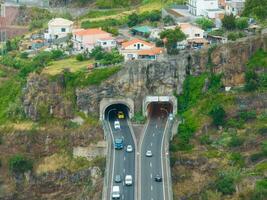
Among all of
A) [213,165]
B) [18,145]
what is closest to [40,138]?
[18,145]

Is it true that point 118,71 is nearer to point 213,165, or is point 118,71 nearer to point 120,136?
point 120,136

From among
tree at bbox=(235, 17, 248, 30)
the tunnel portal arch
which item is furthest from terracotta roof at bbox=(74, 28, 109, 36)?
tree at bbox=(235, 17, 248, 30)

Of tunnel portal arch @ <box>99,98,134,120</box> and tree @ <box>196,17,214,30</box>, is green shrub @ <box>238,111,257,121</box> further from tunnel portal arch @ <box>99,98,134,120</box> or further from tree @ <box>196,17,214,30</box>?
tree @ <box>196,17,214,30</box>

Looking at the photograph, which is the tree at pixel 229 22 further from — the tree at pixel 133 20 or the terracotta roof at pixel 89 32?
the tree at pixel 133 20

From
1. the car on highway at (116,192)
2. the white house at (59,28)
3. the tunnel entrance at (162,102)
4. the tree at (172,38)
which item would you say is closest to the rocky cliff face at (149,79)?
the tunnel entrance at (162,102)

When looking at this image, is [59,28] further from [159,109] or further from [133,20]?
[159,109]

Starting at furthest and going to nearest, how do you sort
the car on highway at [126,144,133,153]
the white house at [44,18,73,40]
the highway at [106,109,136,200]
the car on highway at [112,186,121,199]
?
the white house at [44,18,73,40] → the car on highway at [126,144,133,153] → the highway at [106,109,136,200] → the car on highway at [112,186,121,199]
